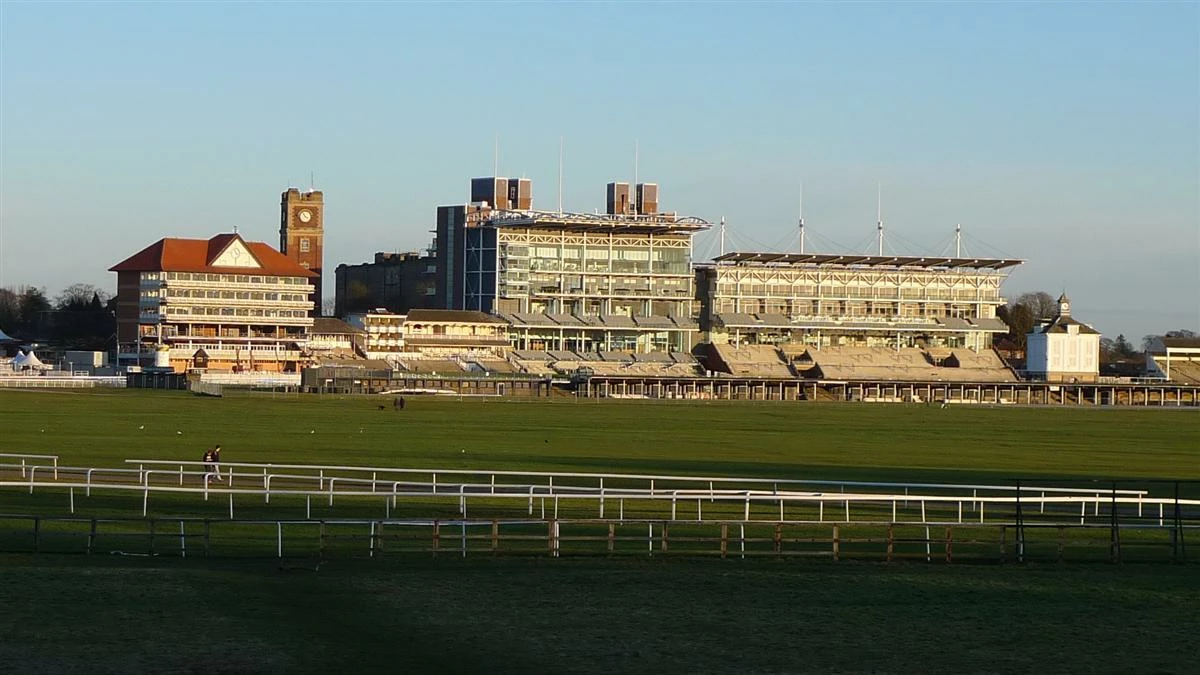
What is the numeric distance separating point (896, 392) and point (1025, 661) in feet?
496

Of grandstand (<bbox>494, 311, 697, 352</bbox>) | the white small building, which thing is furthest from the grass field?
the white small building

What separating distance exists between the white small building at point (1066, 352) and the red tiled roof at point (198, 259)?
2977 inches

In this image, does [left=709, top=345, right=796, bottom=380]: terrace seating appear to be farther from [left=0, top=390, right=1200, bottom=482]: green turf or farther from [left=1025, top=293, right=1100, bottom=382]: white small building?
[left=0, top=390, right=1200, bottom=482]: green turf

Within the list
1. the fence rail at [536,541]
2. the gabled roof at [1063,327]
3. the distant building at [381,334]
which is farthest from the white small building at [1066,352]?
the fence rail at [536,541]

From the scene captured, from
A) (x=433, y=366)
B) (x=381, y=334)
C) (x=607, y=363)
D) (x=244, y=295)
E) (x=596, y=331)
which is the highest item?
(x=244, y=295)

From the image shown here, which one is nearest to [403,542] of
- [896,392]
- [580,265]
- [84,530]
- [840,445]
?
[84,530]

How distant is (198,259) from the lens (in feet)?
572

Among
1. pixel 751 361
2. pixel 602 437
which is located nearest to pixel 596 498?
pixel 602 437

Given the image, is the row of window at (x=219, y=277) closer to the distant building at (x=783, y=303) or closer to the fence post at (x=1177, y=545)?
the distant building at (x=783, y=303)

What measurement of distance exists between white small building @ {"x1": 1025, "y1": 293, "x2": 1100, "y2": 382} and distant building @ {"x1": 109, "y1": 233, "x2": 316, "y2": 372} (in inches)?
2980

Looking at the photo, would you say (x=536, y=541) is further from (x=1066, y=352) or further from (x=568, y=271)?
(x=1066, y=352)

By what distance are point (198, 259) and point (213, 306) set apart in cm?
493

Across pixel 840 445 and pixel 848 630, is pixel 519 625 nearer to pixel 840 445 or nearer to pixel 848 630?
pixel 848 630

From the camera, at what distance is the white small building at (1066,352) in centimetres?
19075
